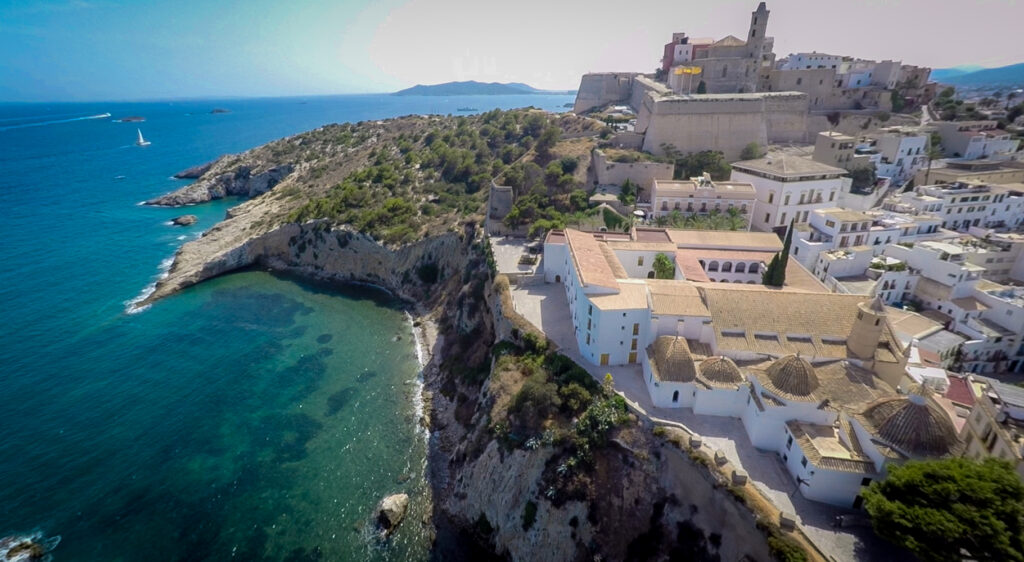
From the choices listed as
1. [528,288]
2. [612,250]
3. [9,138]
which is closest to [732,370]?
[612,250]

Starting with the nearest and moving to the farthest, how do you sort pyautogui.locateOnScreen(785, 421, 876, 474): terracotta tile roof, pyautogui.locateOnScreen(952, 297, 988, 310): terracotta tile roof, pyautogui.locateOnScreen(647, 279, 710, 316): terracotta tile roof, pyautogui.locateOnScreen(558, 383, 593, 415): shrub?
pyautogui.locateOnScreen(785, 421, 876, 474): terracotta tile roof → pyautogui.locateOnScreen(558, 383, 593, 415): shrub → pyautogui.locateOnScreen(647, 279, 710, 316): terracotta tile roof → pyautogui.locateOnScreen(952, 297, 988, 310): terracotta tile roof

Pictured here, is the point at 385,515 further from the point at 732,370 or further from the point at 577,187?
the point at 577,187

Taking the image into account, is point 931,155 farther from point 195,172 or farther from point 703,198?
point 195,172

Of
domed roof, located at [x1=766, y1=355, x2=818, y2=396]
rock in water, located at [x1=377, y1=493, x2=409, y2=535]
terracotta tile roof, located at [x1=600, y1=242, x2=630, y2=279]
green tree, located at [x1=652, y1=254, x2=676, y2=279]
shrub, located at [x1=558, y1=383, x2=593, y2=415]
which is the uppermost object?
terracotta tile roof, located at [x1=600, y1=242, x2=630, y2=279]

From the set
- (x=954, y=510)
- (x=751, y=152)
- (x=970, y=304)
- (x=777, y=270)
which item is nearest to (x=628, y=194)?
(x=751, y=152)

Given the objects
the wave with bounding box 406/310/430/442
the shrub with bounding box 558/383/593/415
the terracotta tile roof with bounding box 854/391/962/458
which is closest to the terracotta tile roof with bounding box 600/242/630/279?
the shrub with bounding box 558/383/593/415

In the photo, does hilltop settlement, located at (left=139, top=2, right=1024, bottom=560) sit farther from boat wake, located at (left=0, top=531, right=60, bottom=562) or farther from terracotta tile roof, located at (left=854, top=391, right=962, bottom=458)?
boat wake, located at (left=0, top=531, right=60, bottom=562)

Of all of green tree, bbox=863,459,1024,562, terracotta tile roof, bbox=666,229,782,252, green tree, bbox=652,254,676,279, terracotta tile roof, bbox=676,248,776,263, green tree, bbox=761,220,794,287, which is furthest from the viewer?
terracotta tile roof, bbox=666,229,782,252
